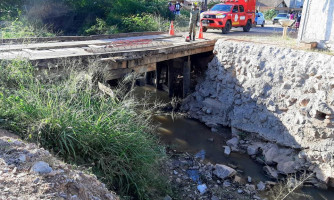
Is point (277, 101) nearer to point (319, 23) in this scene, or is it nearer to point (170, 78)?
point (319, 23)

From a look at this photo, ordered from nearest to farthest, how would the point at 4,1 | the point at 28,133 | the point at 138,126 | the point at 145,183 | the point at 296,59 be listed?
the point at 28,133, the point at 145,183, the point at 138,126, the point at 296,59, the point at 4,1

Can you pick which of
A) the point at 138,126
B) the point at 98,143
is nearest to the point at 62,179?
the point at 98,143

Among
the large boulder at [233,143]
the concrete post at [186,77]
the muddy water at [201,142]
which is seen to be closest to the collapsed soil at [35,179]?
the muddy water at [201,142]

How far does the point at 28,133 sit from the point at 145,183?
7.19ft

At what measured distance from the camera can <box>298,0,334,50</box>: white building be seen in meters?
10.5

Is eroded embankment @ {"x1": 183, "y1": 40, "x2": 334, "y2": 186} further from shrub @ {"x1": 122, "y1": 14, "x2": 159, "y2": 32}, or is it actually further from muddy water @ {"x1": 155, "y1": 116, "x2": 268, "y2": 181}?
shrub @ {"x1": 122, "y1": 14, "x2": 159, "y2": 32}

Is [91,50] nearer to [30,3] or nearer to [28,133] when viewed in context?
[28,133]

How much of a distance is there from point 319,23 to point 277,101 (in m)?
3.46

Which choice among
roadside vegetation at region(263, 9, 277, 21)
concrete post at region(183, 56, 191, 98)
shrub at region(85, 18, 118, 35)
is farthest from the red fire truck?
roadside vegetation at region(263, 9, 277, 21)

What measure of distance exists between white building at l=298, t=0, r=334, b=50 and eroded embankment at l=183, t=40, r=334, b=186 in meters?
1.42

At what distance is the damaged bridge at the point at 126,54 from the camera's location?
8.21 metres

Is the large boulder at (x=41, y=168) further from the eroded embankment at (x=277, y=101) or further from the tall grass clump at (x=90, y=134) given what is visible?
the eroded embankment at (x=277, y=101)

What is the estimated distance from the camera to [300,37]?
11406mm

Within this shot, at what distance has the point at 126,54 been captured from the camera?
9.09 m
